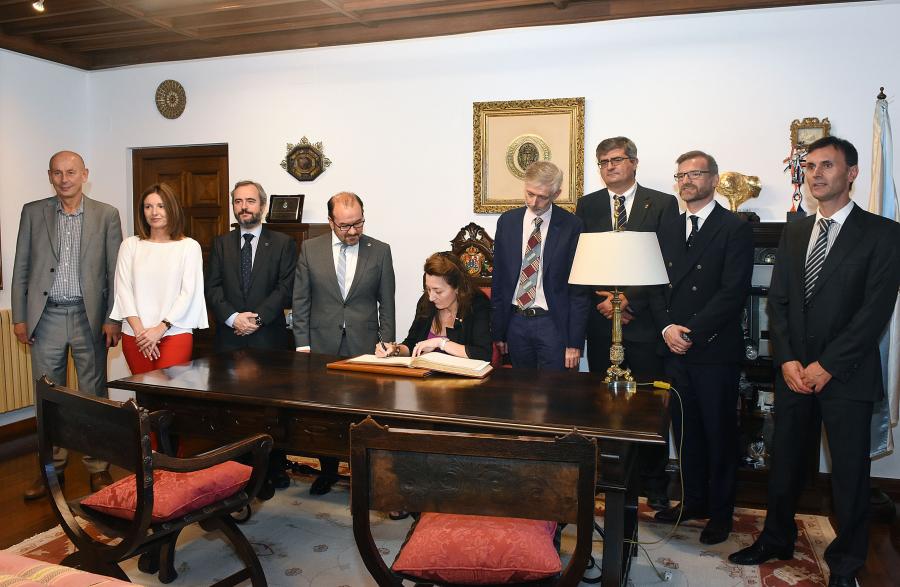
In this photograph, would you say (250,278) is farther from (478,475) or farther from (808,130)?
(808,130)

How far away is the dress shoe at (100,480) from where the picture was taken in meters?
4.22

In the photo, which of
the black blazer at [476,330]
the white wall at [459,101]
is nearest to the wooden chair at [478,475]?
the black blazer at [476,330]

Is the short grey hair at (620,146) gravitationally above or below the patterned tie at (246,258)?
above

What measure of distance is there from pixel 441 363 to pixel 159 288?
1858 millimetres

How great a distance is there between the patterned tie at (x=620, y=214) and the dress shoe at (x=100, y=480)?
128 inches

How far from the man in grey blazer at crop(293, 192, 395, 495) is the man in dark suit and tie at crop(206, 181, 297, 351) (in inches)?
9.5

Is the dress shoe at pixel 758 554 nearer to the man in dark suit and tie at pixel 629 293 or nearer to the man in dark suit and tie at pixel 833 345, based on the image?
the man in dark suit and tie at pixel 833 345

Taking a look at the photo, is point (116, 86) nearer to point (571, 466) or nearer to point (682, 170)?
point (682, 170)

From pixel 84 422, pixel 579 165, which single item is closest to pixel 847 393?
pixel 579 165

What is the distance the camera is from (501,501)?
1.79 m

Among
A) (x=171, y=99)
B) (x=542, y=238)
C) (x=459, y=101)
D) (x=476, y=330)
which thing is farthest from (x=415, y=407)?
(x=171, y=99)

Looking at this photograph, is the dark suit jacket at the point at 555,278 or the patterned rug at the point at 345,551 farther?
the dark suit jacket at the point at 555,278

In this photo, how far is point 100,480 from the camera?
14.0 feet

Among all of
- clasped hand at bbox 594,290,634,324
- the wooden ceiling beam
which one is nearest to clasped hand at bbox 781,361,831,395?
clasped hand at bbox 594,290,634,324
